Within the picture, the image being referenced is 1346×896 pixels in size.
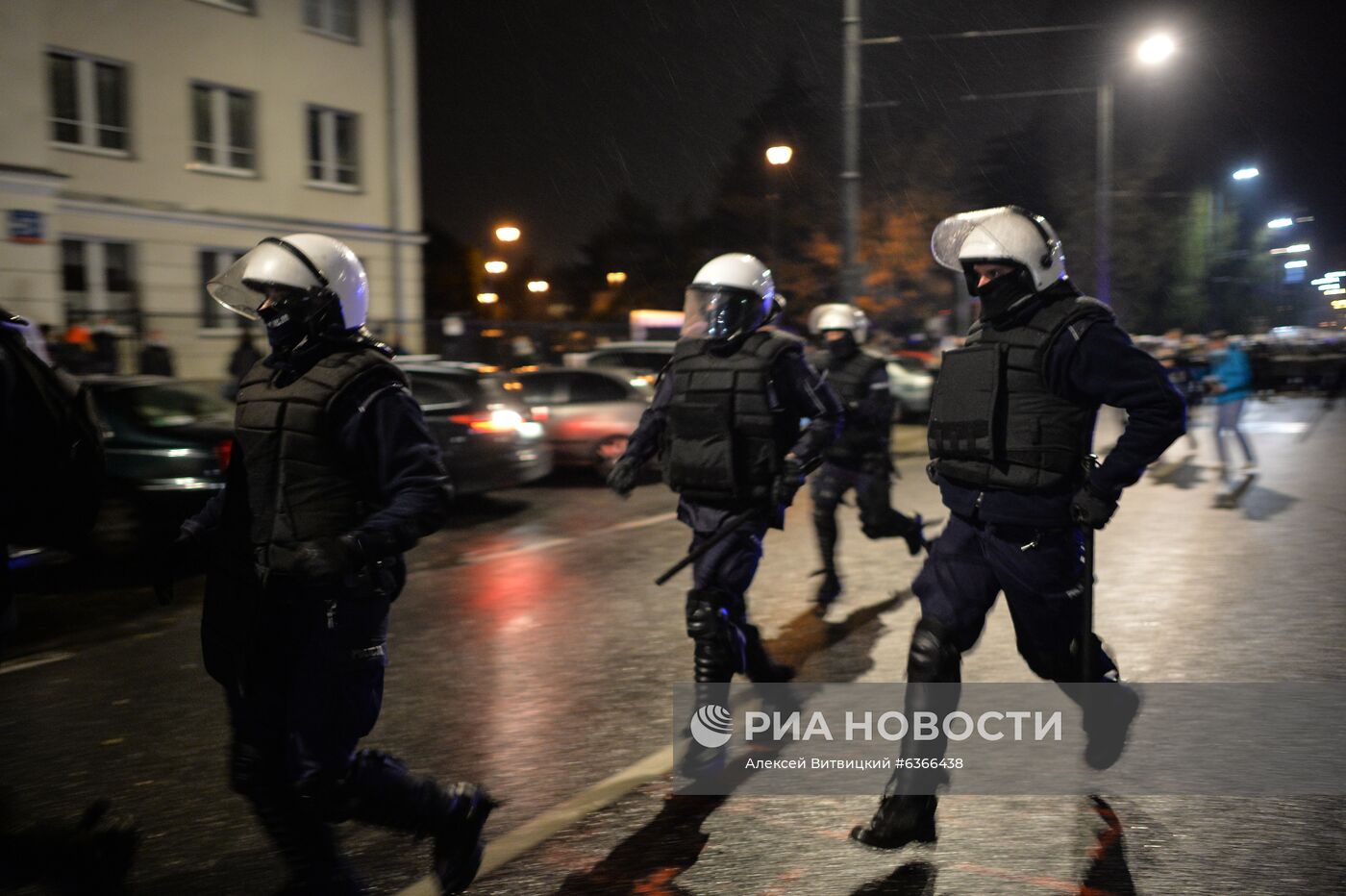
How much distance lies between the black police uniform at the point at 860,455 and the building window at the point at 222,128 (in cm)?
1934

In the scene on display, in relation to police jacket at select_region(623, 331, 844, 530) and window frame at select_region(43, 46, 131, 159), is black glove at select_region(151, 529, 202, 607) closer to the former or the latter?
police jacket at select_region(623, 331, 844, 530)

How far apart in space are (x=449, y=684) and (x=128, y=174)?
773 inches

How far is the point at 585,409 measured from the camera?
1367 centimetres

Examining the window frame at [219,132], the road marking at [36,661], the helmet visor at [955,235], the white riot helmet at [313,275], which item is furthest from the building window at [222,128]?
the white riot helmet at [313,275]

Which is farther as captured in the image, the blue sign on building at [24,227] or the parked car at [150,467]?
the blue sign on building at [24,227]

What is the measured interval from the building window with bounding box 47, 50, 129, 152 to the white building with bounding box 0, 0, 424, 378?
3 centimetres

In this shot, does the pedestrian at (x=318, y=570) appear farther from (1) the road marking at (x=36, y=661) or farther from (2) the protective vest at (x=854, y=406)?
(2) the protective vest at (x=854, y=406)

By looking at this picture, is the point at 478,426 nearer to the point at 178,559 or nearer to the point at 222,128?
the point at 178,559

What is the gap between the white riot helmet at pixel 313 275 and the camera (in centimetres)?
300

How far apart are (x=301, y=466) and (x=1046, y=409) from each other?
7.20 feet

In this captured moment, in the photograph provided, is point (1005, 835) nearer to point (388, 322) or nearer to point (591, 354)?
point (591, 354)

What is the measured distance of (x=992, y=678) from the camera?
5430 mm

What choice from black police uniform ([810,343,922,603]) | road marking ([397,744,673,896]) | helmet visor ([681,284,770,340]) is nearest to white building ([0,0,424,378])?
black police uniform ([810,343,922,603])

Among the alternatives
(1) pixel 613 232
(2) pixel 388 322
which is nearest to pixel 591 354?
(2) pixel 388 322
